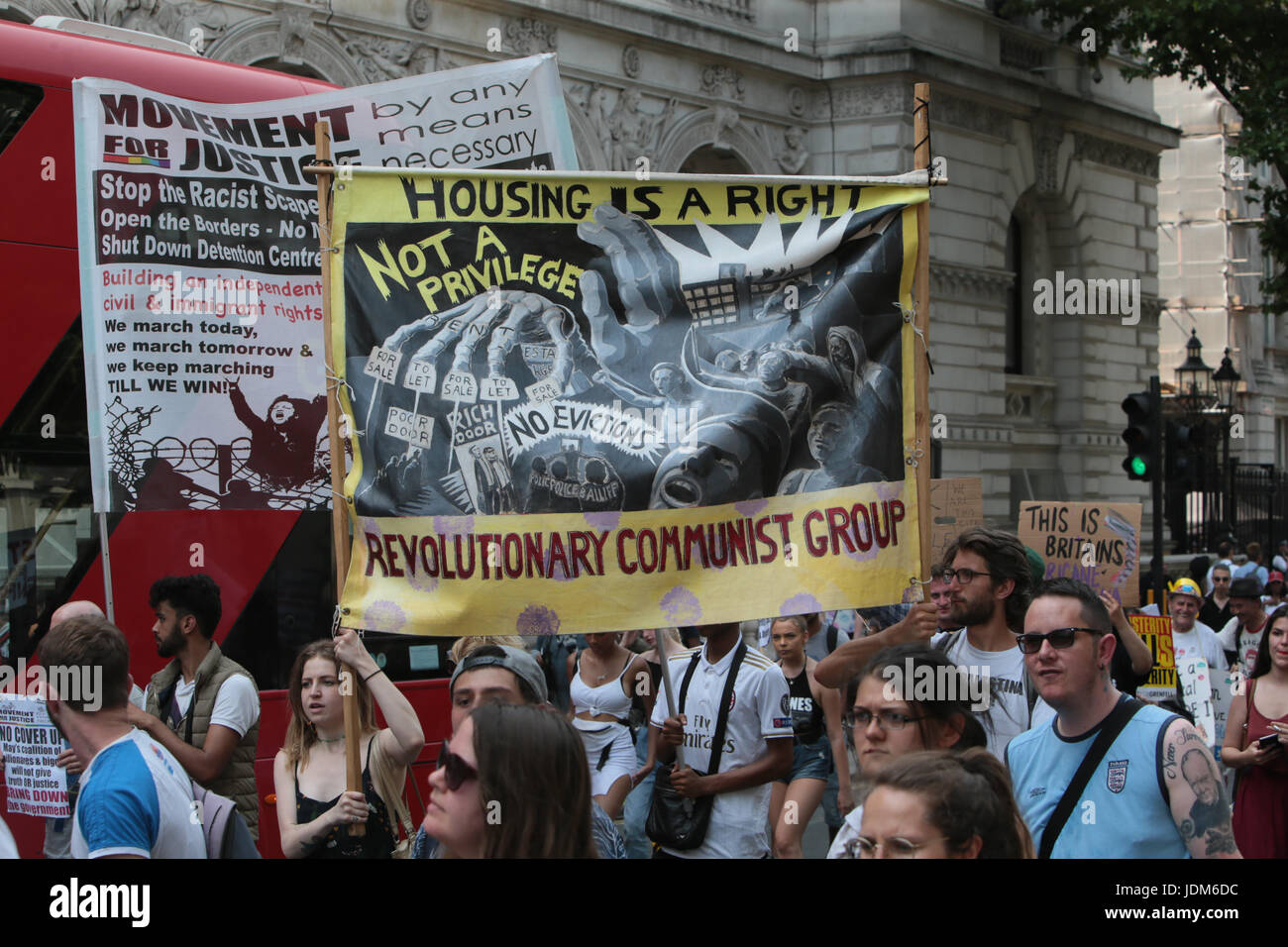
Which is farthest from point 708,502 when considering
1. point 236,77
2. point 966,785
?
point 236,77

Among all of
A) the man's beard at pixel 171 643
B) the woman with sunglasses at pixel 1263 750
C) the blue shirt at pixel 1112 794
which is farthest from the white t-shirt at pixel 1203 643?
the man's beard at pixel 171 643

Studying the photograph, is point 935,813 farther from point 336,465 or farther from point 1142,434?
point 1142,434

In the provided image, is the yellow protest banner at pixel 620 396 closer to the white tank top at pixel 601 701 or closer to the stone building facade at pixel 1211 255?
the white tank top at pixel 601 701

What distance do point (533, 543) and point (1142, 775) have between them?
2043 millimetres

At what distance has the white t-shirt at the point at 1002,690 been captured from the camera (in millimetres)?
5535

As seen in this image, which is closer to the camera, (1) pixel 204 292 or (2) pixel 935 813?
(2) pixel 935 813

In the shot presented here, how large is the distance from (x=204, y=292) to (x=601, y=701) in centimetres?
276

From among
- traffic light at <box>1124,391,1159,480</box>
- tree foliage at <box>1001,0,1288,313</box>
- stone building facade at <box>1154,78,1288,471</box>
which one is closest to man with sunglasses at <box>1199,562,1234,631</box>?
traffic light at <box>1124,391,1159,480</box>

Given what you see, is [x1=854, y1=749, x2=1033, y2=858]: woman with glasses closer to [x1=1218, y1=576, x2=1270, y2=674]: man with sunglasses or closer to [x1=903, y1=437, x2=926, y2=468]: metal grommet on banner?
[x1=903, y1=437, x2=926, y2=468]: metal grommet on banner

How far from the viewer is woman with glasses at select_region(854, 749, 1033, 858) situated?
3084 millimetres

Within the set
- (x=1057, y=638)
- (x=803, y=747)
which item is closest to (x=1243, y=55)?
(x=803, y=747)

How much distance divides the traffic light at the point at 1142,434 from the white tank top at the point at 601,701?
708cm

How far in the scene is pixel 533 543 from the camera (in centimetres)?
507

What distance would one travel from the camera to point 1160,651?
9.06 m
